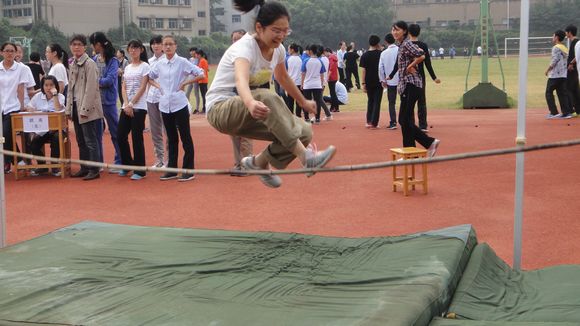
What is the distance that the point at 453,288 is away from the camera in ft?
13.9

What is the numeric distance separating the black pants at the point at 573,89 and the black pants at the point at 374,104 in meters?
3.63

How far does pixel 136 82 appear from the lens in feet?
29.3

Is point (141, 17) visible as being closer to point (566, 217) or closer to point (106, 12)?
point (106, 12)

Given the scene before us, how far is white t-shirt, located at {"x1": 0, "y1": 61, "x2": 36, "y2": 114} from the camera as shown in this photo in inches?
363

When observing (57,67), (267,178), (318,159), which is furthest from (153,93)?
(318,159)

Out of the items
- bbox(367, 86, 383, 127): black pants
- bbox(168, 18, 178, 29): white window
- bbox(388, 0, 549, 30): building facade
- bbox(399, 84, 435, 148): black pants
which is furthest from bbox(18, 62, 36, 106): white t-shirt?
bbox(388, 0, 549, 30): building facade

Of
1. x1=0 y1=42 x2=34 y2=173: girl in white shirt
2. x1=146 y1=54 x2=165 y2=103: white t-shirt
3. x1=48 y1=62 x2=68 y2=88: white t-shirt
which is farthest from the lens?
x1=48 y1=62 x2=68 y2=88: white t-shirt

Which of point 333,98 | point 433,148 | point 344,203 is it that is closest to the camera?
point 344,203

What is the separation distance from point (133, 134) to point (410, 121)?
340cm

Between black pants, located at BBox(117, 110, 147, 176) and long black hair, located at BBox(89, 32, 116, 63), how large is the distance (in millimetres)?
716

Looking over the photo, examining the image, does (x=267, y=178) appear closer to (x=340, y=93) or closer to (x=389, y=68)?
(x=389, y=68)

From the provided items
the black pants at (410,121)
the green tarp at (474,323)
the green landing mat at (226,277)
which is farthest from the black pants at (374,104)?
the green tarp at (474,323)

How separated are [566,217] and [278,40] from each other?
3.55 meters

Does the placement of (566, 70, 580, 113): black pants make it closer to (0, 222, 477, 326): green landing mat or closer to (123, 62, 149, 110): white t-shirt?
(123, 62, 149, 110): white t-shirt
